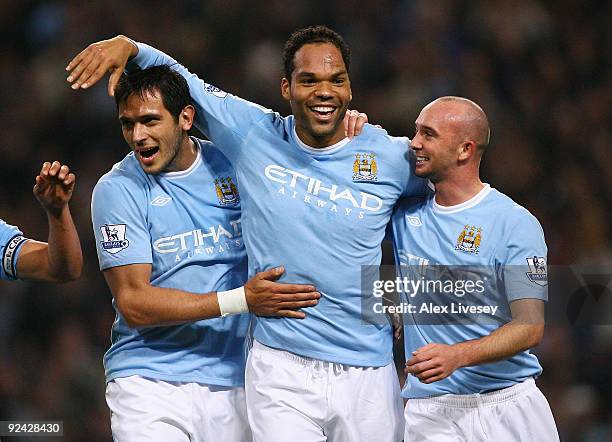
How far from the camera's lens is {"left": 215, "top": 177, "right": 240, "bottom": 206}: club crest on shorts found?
4.06 metres

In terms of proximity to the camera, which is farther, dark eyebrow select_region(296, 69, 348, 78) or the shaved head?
the shaved head

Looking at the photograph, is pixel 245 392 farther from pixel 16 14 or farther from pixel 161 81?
pixel 16 14

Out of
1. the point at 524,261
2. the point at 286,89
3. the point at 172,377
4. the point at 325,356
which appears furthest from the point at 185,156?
the point at 524,261

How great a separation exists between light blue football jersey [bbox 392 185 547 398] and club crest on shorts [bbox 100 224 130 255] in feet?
3.90

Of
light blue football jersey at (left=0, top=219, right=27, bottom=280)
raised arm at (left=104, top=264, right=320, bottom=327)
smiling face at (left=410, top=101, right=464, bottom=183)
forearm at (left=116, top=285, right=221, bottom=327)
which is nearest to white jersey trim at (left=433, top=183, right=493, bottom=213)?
smiling face at (left=410, top=101, right=464, bottom=183)

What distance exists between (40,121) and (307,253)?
4.53 meters

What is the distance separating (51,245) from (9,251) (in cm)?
27

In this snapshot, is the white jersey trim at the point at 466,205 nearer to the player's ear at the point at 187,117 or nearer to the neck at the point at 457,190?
the neck at the point at 457,190

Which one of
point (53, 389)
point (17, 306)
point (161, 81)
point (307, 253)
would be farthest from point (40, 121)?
point (307, 253)

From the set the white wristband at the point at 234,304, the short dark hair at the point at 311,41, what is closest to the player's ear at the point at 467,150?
the short dark hair at the point at 311,41

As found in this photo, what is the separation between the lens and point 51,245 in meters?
3.94

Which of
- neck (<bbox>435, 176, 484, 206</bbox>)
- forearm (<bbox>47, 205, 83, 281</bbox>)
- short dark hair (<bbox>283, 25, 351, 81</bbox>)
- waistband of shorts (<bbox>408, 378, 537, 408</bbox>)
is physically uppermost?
short dark hair (<bbox>283, 25, 351, 81</bbox>)

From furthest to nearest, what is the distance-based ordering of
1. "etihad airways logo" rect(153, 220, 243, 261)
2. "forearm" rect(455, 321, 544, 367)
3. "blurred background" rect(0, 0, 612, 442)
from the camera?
"blurred background" rect(0, 0, 612, 442), "etihad airways logo" rect(153, 220, 243, 261), "forearm" rect(455, 321, 544, 367)

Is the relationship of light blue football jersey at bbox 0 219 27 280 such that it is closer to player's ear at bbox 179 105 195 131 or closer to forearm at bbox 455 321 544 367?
player's ear at bbox 179 105 195 131
